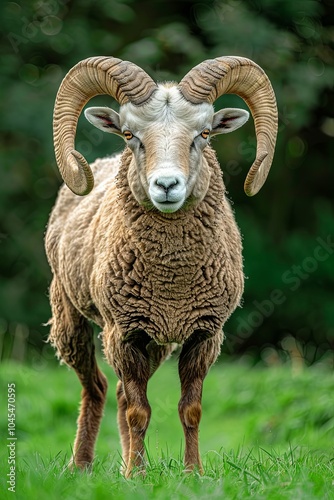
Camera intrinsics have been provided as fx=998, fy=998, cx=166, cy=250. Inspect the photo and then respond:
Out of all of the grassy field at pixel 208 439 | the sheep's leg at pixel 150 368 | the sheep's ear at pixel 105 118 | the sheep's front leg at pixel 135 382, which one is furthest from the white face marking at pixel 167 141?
the grassy field at pixel 208 439

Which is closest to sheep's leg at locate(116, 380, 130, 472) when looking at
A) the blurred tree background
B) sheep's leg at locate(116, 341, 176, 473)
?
sheep's leg at locate(116, 341, 176, 473)

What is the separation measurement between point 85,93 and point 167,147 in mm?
1035

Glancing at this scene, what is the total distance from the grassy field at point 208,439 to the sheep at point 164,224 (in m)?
0.54

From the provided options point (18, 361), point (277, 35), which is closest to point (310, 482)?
point (18, 361)

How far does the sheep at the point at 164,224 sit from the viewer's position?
638 cm

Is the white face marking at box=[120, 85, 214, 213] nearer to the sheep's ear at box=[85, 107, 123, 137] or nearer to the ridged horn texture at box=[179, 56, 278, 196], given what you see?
the ridged horn texture at box=[179, 56, 278, 196]

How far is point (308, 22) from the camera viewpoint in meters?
16.8

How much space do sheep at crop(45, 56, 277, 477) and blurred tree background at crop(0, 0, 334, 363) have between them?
8.37m

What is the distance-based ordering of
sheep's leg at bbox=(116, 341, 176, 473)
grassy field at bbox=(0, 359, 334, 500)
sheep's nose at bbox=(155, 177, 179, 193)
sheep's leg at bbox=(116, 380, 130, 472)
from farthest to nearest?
sheep's leg at bbox=(116, 380, 130, 472) → sheep's leg at bbox=(116, 341, 176, 473) → sheep's nose at bbox=(155, 177, 179, 193) → grassy field at bbox=(0, 359, 334, 500)

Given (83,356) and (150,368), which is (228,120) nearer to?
(150,368)

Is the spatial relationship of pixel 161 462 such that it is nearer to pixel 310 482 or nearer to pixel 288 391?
pixel 310 482

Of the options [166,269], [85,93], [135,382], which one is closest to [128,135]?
[85,93]

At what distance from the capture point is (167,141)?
243 inches

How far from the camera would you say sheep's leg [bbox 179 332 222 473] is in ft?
21.4
